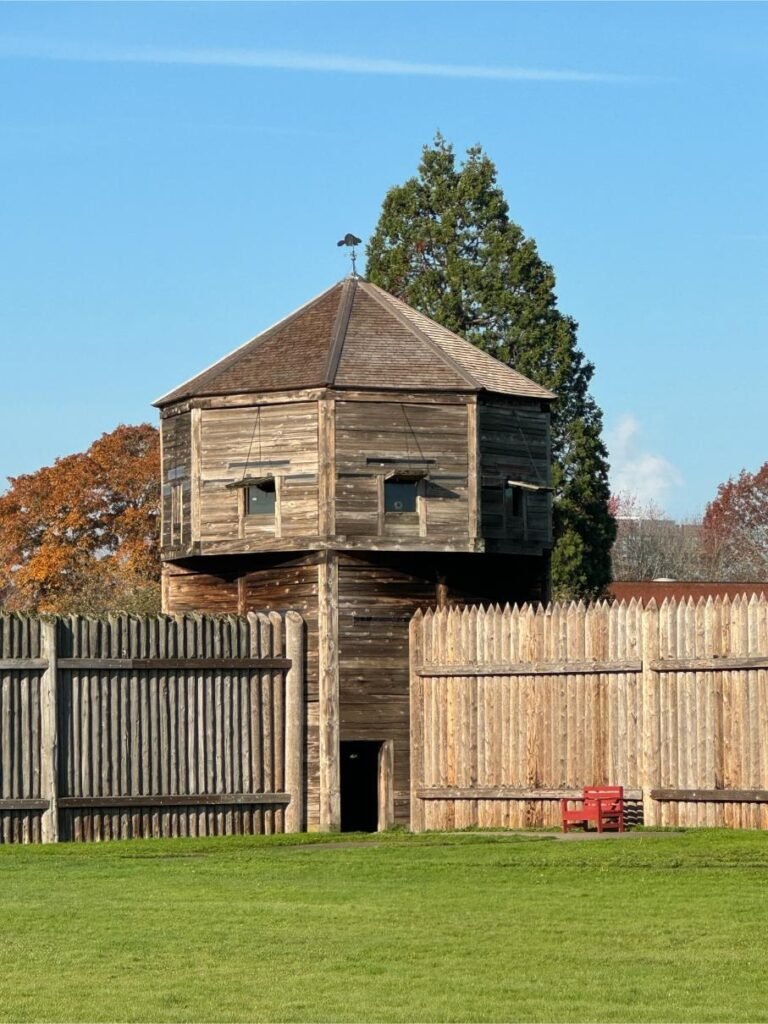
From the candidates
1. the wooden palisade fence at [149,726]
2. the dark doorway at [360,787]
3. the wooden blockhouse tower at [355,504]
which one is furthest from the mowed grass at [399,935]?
the dark doorway at [360,787]

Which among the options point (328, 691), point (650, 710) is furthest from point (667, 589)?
point (650, 710)

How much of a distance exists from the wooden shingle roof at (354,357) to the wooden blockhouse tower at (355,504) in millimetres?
38

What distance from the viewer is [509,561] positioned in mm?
29000

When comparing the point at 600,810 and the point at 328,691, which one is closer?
the point at 600,810

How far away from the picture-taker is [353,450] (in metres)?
27.2

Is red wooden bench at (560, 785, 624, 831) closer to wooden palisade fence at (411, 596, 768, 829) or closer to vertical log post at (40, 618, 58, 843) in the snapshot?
wooden palisade fence at (411, 596, 768, 829)

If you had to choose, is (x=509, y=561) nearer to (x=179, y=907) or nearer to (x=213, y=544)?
(x=213, y=544)

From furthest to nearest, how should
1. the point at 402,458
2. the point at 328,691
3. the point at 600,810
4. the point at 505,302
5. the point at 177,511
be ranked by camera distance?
the point at 505,302 < the point at 177,511 < the point at 402,458 < the point at 328,691 < the point at 600,810

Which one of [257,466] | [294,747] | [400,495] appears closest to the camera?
[294,747]

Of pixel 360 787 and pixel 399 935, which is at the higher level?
pixel 399 935

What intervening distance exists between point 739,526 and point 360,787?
7376 cm

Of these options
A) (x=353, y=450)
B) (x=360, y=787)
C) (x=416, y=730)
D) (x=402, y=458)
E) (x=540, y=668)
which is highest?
(x=353, y=450)

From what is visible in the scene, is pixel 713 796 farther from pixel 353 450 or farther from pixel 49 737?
pixel 49 737

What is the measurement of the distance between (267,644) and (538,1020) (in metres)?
15.8
